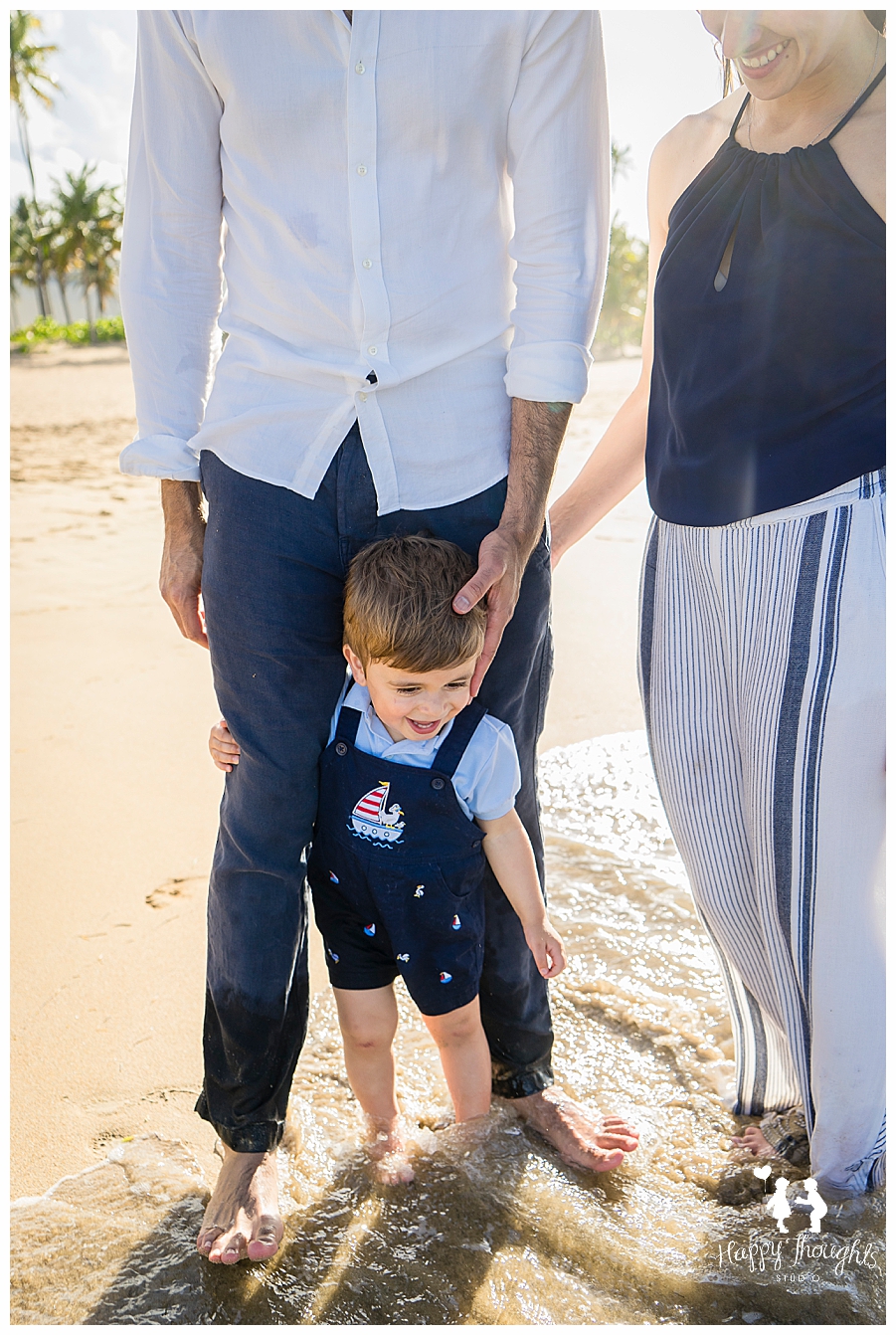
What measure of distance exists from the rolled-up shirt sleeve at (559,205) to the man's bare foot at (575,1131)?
4.47 feet

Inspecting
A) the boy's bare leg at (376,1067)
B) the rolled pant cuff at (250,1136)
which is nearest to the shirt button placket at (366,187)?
the boy's bare leg at (376,1067)

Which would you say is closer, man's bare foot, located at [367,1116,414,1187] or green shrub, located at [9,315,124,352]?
man's bare foot, located at [367,1116,414,1187]

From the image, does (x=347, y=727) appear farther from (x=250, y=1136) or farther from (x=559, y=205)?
(x=559, y=205)

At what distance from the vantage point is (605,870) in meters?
3.12

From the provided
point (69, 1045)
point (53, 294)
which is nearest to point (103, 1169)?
point (69, 1045)

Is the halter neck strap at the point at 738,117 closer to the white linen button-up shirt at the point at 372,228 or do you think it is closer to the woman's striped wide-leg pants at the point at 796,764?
the white linen button-up shirt at the point at 372,228

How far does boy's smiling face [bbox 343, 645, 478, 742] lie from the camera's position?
70.0 inches

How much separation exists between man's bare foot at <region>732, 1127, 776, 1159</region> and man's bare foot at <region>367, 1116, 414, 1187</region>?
0.63m

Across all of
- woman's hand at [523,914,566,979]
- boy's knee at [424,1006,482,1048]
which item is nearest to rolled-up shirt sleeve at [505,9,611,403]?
woman's hand at [523,914,566,979]

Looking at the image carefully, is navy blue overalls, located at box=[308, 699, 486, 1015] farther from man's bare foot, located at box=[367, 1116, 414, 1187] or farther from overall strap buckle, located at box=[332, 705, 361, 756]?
man's bare foot, located at box=[367, 1116, 414, 1187]

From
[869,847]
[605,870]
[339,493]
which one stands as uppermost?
[339,493]

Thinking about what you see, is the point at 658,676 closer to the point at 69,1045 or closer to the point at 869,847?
the point at 869,847

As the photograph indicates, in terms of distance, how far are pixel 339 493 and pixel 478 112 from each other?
0.60 m

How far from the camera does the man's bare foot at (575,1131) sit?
2.04m
